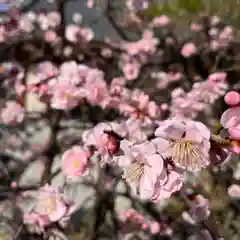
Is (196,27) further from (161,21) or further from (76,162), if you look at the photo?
(76,162)

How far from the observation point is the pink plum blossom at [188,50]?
3.84 feet

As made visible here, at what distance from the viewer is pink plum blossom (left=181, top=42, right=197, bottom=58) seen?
1.17m

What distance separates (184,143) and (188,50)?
0.72 meters

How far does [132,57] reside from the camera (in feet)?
3.98

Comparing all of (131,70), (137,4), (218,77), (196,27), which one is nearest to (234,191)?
(218,77)

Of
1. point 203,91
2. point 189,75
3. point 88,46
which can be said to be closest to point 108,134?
point 203,91

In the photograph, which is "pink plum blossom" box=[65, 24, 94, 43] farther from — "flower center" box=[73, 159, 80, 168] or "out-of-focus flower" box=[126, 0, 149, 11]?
"flower center" box=[73, 159, 80, 168]

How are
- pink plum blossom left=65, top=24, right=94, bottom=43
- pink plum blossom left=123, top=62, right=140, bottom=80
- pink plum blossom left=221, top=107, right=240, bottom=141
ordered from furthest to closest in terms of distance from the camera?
pink plum blossom left=65, top=24, right=94, bottom=43, pink plum blossom left=123, top=62, right=140, bottom=80, pink plum blossom left=221, top=107, right=240, bottom=141

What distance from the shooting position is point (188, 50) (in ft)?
3.92

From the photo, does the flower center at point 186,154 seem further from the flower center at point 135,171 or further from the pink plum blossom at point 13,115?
the pink plum blossom at point 13,115

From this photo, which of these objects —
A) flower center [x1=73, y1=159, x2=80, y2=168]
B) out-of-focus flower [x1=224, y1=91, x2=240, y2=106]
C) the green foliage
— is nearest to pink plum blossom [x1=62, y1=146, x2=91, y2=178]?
flower center [x1=73, y1=159, x2=80, y2=168]

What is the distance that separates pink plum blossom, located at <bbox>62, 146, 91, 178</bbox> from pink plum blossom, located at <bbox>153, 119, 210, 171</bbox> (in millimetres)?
203

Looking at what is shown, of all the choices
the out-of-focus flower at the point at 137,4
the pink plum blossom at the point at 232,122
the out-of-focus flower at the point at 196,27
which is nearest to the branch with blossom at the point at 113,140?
the pink plum blossom at the point at 232,122

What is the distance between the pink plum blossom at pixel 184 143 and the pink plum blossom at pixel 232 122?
2 centimetres
